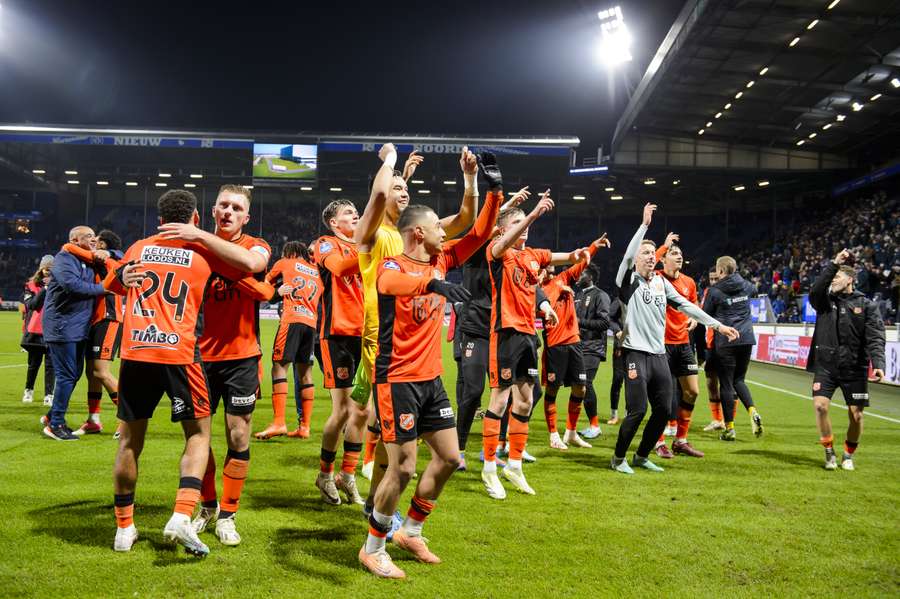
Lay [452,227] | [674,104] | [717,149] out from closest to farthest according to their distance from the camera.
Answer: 1. [452,227]
2. [674,104]
3. [717,149]

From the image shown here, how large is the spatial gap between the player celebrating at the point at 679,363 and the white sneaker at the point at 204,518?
542cm

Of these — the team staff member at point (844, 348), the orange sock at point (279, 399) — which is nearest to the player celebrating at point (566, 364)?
the team staff member at point (844, 348)

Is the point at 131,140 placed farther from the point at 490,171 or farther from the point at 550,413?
the point at 490,171

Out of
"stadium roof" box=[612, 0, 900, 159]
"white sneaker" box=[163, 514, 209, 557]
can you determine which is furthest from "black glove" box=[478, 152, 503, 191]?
"stadium roof" box=[612, 0, 900, 159]

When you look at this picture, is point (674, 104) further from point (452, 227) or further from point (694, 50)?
point (452, 227)

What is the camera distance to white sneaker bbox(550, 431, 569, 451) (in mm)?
8863

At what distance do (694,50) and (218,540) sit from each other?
2560 cm

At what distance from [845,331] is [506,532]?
17.2 feet

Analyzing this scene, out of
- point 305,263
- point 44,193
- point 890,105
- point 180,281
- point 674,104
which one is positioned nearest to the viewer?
point 180,281

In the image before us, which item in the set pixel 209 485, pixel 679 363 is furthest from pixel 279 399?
pixel 679 363

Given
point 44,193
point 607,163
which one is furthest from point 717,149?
point 44,193

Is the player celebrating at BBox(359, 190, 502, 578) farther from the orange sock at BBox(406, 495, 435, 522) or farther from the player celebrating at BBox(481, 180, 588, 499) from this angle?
the player celebrating at BBox(481, 180, 588, 499)

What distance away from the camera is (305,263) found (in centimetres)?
920

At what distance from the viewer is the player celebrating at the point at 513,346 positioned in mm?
6594
